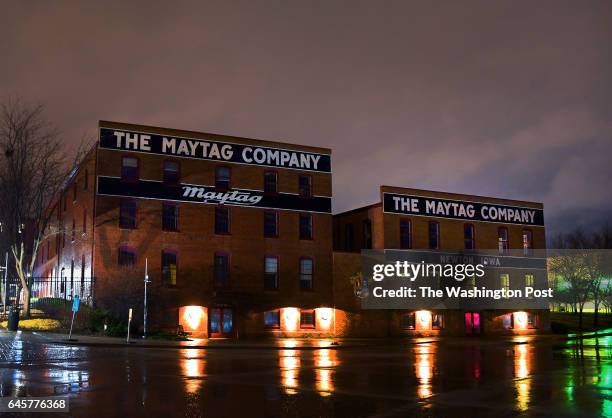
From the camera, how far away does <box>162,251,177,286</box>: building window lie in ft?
132

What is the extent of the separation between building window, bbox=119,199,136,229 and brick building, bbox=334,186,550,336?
47.9ft

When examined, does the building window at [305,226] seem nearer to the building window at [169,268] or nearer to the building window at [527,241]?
the building window at [169,268]

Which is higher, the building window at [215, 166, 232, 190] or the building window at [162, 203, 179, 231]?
the building window at [215, 166, 232, 190]

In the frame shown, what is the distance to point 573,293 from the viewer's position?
220 feet

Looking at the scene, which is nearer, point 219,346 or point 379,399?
point 379,399

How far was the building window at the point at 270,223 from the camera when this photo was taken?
44219 millimetres

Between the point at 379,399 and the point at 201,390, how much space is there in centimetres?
400

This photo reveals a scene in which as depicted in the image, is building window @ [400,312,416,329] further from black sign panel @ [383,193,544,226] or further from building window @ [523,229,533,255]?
building window @ [523,229,533,255]

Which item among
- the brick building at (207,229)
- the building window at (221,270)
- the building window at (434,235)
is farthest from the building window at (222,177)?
the building window at (434,235)

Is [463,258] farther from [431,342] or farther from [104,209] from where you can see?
[104,209]

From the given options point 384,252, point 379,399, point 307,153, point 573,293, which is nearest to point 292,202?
point 307,153

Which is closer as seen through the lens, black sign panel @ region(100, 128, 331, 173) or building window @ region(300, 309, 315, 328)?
black sign panel @ region(100, 128, 331, 173)

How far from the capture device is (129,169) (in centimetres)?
4025

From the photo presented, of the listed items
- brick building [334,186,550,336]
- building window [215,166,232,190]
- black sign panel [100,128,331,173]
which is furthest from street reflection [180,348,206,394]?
brick building [334,186,550,336]
